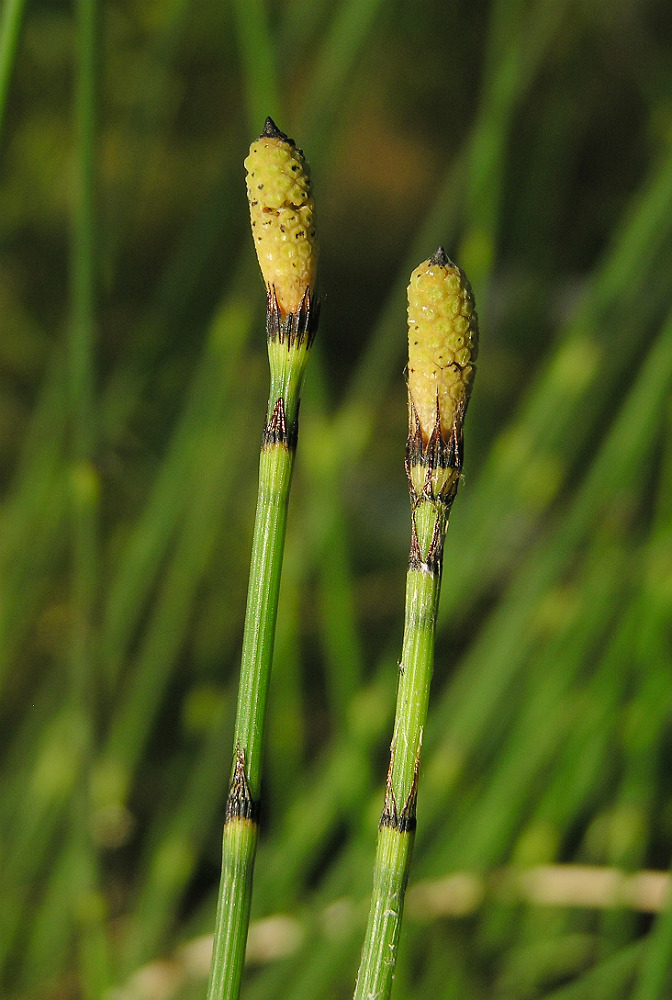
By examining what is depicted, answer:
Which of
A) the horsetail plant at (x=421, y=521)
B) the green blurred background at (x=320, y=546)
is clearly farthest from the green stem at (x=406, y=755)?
the green blurred background at (x=320, y=546)

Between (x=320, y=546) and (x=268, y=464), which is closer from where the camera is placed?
(x=268, y=464)

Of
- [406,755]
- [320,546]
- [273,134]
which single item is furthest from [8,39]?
[320,546]

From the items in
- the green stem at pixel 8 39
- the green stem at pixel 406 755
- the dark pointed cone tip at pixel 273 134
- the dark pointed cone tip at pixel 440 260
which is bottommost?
the green stem at pixel 406 755

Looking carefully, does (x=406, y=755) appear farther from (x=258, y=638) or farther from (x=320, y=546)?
(x=320, y=546)

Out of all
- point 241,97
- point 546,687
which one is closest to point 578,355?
point 546,687

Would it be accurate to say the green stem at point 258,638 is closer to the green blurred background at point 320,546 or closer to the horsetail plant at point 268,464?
the horsetail plant at point 268,464

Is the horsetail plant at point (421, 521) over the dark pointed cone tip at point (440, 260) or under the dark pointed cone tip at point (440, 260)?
under

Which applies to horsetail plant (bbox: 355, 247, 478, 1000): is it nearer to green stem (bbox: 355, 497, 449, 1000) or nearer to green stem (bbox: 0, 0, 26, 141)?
green stem (bbox: 355, 497, 449, 1000)
